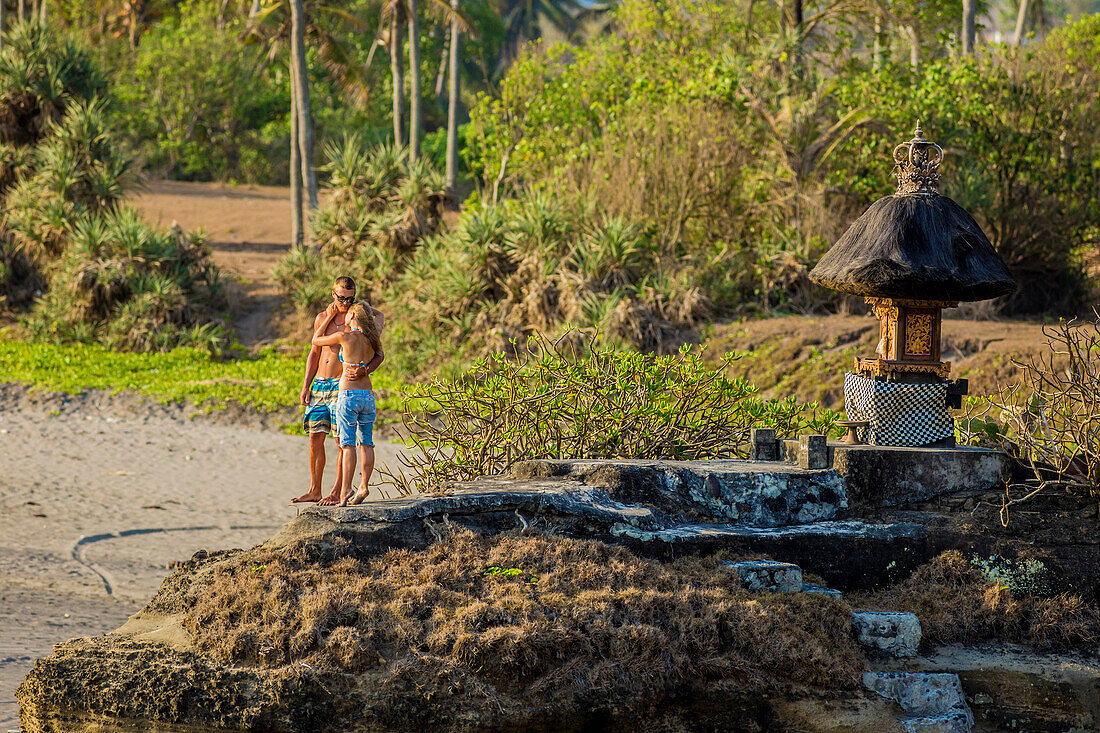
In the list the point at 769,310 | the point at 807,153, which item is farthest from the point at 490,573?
the point at 807,153

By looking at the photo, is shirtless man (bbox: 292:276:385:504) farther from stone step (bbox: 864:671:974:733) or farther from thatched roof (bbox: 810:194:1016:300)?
stone step (bbox: 864:671:974:733)

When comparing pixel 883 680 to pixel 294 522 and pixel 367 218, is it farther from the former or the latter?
pixel 367 218

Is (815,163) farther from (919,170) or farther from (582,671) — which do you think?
(582,671)

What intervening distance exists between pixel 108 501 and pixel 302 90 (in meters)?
12.8

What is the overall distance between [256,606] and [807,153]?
1218cm

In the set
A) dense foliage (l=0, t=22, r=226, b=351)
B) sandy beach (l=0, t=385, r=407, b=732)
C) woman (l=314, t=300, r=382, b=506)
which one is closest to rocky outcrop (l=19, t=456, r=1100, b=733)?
woman (l=314, t=300, r=382, b=506)

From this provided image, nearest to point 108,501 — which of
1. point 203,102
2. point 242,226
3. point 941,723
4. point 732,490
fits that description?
point 732,490

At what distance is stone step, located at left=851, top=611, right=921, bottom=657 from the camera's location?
5957mm

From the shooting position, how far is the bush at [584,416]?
305 inches

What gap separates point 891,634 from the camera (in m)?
5.97

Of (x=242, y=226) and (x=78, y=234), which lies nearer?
(x=78, y=234)

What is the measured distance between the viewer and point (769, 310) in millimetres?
14953

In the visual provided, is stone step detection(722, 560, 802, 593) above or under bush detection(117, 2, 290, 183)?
under

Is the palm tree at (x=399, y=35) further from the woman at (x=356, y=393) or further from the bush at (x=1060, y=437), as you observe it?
the bush at (x=1060, y=437)
